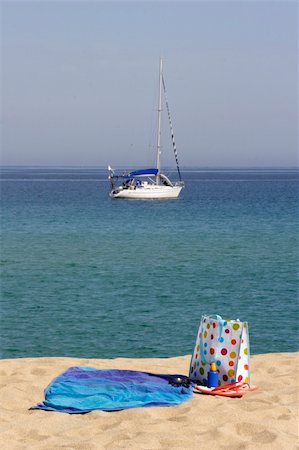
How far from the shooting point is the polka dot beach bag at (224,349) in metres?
10.7

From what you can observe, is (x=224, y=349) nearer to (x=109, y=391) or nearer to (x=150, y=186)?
(x=109, y=391)

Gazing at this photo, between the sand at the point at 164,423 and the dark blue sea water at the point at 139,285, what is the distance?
20.9 ft

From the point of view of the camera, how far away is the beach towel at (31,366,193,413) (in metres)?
9.98

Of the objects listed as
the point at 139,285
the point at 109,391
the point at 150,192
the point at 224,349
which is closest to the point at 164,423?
the point at 109,391

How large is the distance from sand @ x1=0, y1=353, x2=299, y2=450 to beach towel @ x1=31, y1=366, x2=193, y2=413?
0.17 meters

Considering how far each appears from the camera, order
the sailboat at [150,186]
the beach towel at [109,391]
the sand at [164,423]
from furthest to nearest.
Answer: the sailboat at [150,186]
the beach towel at [109,391]
the sand at [164,423]

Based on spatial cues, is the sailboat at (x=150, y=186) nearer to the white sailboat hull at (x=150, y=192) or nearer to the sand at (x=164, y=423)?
the white sailboat hull at (x=150, y=192)

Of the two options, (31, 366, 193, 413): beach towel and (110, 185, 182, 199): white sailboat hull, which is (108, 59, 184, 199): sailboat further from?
(31, 366, 193, 413): beach towel

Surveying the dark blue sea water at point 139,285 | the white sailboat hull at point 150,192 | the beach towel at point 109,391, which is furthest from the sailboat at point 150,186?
the beach towel at point 109,391

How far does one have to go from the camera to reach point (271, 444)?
8344mm

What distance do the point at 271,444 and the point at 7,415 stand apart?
3.12 meters

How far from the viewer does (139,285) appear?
26.4 meters

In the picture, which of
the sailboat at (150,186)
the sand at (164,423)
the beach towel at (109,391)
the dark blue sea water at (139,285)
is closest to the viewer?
the sand at (164,423)

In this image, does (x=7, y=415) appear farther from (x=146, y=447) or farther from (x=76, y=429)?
(x=146, y=447)
